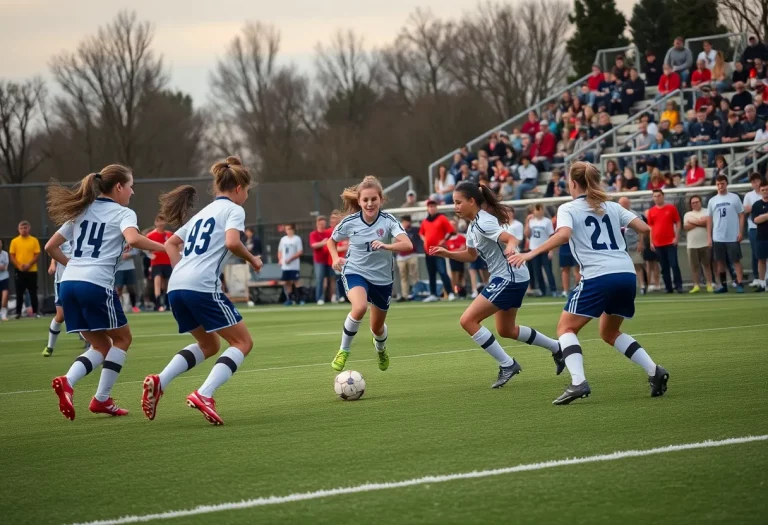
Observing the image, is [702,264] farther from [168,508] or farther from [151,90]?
[151,90]

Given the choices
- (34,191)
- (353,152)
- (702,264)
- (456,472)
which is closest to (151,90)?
(353,152)

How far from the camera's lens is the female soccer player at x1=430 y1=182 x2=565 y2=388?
927 cm

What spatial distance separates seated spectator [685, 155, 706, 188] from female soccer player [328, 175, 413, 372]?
15.2 meters

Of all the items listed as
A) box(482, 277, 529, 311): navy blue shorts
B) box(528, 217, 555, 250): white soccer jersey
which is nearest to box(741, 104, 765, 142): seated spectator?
box(528, 217, 555, 250): white soccer jersey

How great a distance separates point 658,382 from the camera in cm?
798

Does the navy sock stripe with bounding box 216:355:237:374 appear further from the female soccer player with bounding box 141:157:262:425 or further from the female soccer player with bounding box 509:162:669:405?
the female soccer player with bounding box 509:162:669:405

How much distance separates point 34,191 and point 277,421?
2920cm

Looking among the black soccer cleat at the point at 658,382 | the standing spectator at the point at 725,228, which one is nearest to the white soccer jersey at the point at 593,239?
the black soccer cleat at the point at 658,382

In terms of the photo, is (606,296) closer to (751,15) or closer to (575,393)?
(575,393)

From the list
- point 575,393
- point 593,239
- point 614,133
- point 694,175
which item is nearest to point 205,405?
point 575,393

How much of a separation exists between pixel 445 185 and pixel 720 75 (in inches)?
312

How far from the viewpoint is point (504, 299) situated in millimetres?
9297

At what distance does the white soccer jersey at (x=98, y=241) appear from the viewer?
8.44m

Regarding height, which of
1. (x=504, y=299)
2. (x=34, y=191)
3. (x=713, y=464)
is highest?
(x=34, y=191)
